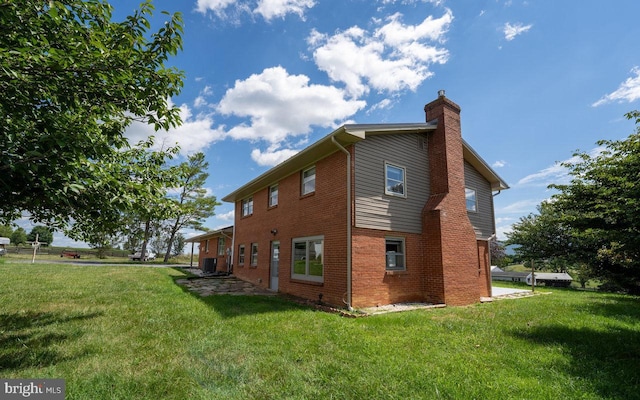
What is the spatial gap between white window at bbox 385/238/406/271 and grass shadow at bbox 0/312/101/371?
829 centimetres

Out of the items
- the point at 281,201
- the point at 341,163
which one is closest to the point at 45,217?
Answer: the point at 341,163

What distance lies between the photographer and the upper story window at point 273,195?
14695 millimetres

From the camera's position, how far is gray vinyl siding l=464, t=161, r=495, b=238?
13825 mm

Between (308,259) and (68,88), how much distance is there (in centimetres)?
892

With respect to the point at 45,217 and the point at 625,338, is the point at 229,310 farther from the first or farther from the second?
the point at 625,338

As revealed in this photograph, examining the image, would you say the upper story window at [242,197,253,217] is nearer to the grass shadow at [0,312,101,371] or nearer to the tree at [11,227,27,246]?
the grass shadow at [0,312,101,371]

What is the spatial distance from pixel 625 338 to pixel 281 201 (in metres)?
11.3

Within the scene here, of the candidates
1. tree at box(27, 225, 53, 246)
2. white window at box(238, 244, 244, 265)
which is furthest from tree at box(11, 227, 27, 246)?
white window at box(238, 244, 244, 265)

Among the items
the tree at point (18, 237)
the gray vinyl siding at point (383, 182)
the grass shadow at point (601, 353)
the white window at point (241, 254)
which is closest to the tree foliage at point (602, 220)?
the grass shadow at point (601, 353)

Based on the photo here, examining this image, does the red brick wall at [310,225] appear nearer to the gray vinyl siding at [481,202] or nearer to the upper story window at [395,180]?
the upper story window at [395,180]

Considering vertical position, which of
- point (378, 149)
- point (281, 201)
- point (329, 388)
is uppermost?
point (378, 149)

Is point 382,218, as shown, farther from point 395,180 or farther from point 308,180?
point 308,180

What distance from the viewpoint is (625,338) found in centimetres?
650

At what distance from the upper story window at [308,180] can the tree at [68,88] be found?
721 cm
